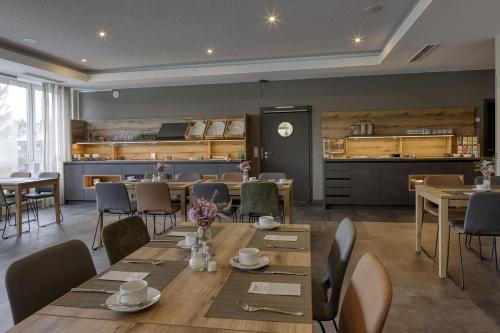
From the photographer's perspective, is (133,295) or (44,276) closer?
(133,295)

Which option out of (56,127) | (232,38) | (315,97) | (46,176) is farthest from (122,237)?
(56,127)

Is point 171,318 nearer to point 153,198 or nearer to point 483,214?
point 483,214

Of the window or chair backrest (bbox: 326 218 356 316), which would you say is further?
the window

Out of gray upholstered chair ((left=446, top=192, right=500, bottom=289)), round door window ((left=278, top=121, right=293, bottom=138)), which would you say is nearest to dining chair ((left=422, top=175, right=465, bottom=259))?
gray upholstered chair ((left=446, top=192, right=500, bottom=289))

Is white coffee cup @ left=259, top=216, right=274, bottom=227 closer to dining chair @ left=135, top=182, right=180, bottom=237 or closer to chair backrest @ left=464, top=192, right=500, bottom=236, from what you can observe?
chair backrest @ left=464, top=192, right=500, bottom=236

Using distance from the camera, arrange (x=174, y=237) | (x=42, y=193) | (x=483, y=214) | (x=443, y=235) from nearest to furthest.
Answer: (x=174, y=237), (x=483, y=214), (x=443, y=235), (x=42, y=193)

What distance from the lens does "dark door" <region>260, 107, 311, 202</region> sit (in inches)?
303

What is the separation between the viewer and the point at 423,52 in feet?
18.6

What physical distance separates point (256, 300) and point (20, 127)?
25.8 ft

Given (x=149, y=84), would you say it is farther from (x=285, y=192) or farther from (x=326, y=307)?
(x=326, y=307)

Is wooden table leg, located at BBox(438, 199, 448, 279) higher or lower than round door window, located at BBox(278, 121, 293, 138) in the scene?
lower

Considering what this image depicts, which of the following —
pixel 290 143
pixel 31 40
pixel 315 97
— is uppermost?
pixel 31 40

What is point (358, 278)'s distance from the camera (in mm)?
1364

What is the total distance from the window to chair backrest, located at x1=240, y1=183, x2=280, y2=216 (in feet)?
18.4
